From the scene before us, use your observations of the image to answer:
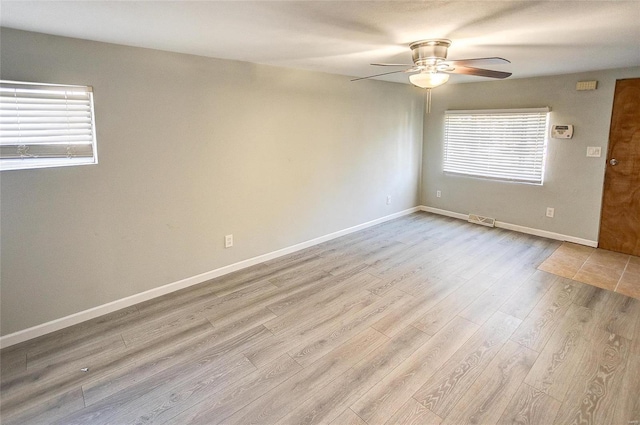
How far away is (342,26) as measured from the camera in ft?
7.16

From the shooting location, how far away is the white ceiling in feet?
6.03

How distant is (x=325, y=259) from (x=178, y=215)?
1.71 meters

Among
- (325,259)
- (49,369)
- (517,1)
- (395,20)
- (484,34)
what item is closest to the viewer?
(517,1)

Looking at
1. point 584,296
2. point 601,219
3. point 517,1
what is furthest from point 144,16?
point 601,219

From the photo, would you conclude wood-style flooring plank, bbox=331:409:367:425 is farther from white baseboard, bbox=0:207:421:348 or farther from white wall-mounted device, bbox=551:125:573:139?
white wall-mounted device, bbox=551:125:573:139

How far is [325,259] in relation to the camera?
4.02 metres

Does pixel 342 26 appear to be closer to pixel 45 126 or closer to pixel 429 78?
pixel 429 78

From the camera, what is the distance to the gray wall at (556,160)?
4094 mm

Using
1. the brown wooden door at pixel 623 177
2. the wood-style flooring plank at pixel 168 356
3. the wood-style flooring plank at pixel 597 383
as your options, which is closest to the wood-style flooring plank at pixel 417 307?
the wood-style flooring plank at pixel 168 356

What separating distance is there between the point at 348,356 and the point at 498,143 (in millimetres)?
4125

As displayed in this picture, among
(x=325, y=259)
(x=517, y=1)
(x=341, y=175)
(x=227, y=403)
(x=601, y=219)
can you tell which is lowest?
(x=227, y=403)

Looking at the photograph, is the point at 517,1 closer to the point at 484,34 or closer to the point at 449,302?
the point at 484,34

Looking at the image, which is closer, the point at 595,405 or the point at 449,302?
the point at 595,405

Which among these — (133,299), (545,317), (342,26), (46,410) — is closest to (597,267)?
(545,317)
